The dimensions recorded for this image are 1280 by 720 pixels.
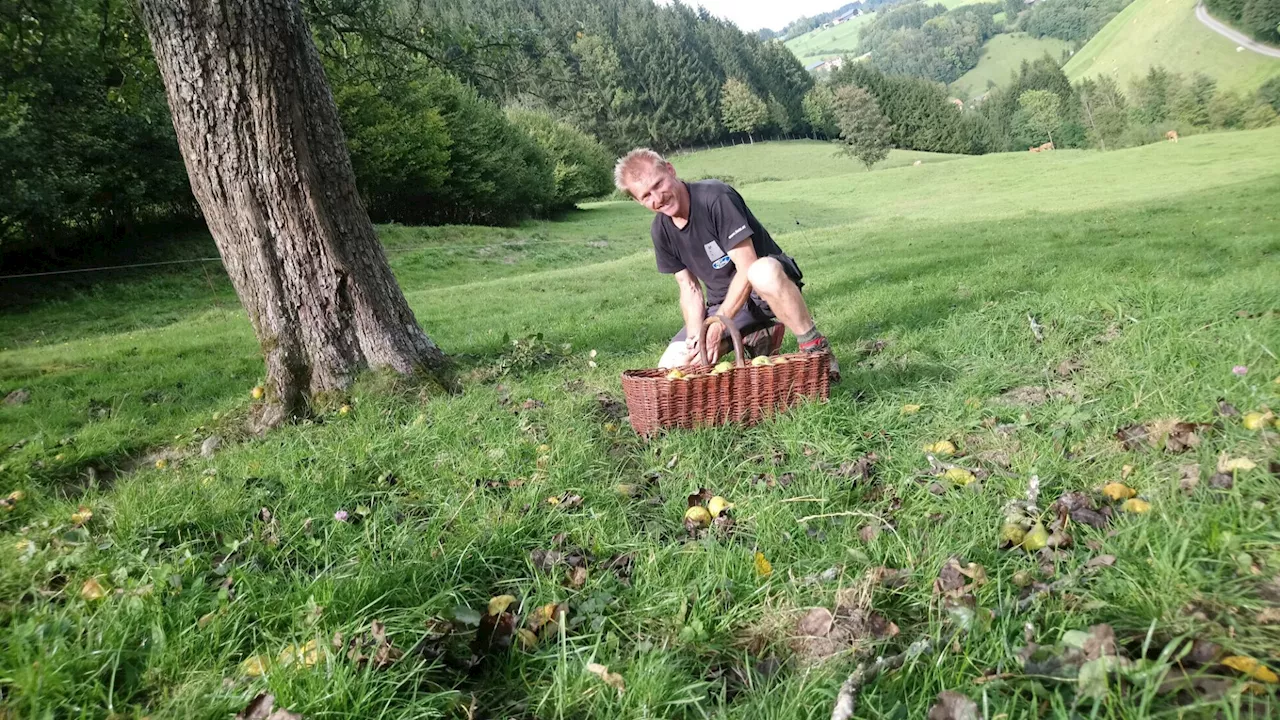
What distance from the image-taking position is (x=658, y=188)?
3.96 m

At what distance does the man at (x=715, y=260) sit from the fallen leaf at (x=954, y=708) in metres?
2.53

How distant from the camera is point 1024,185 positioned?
101 feet

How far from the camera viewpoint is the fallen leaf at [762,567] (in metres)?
2.07

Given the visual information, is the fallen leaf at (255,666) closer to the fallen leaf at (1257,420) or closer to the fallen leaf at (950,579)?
the fallen leaf at (950,579)

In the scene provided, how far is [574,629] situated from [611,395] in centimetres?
286

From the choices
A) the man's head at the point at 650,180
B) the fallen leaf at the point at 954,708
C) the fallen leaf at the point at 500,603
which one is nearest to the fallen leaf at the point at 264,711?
the fallen leaf at the point at 500,603

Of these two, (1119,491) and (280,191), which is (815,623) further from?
(280,191)

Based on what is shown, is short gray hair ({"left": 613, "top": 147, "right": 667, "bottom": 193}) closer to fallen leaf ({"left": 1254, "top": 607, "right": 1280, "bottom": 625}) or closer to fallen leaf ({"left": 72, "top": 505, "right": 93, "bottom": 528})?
fallen leaf ({"left": 72, "top": 505, "right": 93, "bottom": 528})

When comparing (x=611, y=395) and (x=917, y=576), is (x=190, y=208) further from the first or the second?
(x=917, y=576)

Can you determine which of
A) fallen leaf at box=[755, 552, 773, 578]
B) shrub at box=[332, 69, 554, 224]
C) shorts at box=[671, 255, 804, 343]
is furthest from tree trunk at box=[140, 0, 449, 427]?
shrub at box=[332, 69, 554, 224]

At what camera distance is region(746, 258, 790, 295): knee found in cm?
398

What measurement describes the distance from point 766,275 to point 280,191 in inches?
135

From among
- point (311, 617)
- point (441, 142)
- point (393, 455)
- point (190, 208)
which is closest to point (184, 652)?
point (311, 617)

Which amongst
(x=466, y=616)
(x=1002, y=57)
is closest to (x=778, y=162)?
(x=466, y=616)
